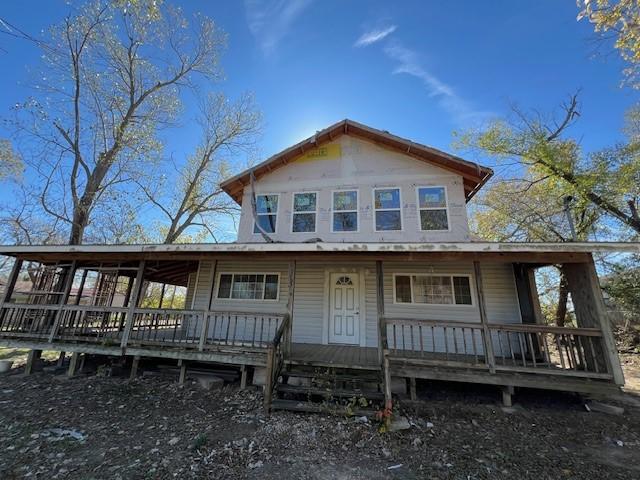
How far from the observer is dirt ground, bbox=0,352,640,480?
3.76 metres

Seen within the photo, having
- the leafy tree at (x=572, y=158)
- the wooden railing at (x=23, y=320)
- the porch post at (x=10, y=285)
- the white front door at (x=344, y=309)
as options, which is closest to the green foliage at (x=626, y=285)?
the leafy tree at (x=572, y=158)

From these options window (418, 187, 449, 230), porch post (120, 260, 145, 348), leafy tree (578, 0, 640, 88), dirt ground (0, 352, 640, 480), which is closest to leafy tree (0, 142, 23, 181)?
porch post (120, 260, 145, 348)

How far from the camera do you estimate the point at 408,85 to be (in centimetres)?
1156

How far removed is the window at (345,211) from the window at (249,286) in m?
2.59

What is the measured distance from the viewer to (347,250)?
6316 millimetres

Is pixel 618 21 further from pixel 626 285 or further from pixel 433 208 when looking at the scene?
pixel 626 285

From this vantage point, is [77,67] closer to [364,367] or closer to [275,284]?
[275,284]

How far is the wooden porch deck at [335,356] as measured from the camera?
591 cm

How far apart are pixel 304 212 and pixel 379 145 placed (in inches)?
132

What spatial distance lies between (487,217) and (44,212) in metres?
23.4

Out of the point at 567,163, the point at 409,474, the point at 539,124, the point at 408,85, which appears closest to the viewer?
the point at 409,474

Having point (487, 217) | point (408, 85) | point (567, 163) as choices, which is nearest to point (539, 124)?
point (567, 163)

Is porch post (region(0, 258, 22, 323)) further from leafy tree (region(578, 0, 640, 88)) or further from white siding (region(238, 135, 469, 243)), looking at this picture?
leafy tree (region(578, 0, 640, 88))

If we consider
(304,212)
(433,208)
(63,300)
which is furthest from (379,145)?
(63,300)
